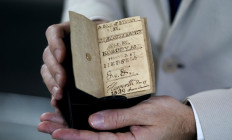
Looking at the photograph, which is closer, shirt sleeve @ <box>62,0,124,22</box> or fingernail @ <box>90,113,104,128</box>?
fingernail @ <box>90,113,104,128</box>

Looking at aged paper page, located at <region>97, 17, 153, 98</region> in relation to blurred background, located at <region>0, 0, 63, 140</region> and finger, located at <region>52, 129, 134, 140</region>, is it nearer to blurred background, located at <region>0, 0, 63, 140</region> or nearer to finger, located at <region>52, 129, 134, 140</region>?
finger, located at <region>52, 129, 134, 140</region>

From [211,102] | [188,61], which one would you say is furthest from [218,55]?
[211,102]

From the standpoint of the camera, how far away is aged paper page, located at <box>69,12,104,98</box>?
0.37 m

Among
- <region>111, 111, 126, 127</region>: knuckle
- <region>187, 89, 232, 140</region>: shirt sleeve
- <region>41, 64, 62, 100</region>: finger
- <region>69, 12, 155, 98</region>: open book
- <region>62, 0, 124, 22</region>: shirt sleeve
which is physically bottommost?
<region>187, 89, 232, 140</region>: shirt sleeve

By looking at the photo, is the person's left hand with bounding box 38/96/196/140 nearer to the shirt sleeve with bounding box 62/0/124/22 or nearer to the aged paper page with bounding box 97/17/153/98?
the aged paper page with bounding box 97/17/153/98

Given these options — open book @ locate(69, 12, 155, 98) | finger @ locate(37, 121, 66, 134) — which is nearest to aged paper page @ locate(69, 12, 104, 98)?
open book @ locate(69, 12, 155, 98)

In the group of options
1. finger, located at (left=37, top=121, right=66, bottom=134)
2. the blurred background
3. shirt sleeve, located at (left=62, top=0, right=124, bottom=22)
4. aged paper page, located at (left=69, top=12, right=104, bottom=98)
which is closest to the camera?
aged paper page, located at (left=69, top=12, right=104, bottom=98)

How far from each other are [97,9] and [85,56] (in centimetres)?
33

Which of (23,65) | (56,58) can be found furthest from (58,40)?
(23,65)

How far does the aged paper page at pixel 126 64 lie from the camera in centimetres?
42

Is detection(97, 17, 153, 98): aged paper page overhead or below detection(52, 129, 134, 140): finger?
overhead

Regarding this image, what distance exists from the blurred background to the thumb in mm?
589

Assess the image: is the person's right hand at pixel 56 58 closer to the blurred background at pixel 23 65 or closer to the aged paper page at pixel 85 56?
the aged paper page at pixel 85 56

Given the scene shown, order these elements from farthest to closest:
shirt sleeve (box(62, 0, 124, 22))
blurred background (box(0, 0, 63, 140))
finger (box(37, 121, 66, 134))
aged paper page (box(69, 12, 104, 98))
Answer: blurred background (box(0, 0, 63, 140)) < shirt sleeve (box(62, 0, 124, 22)) < finger (box(37, 121, 66, 134)) < aged paper page (box(69, 12, 104, 98))
